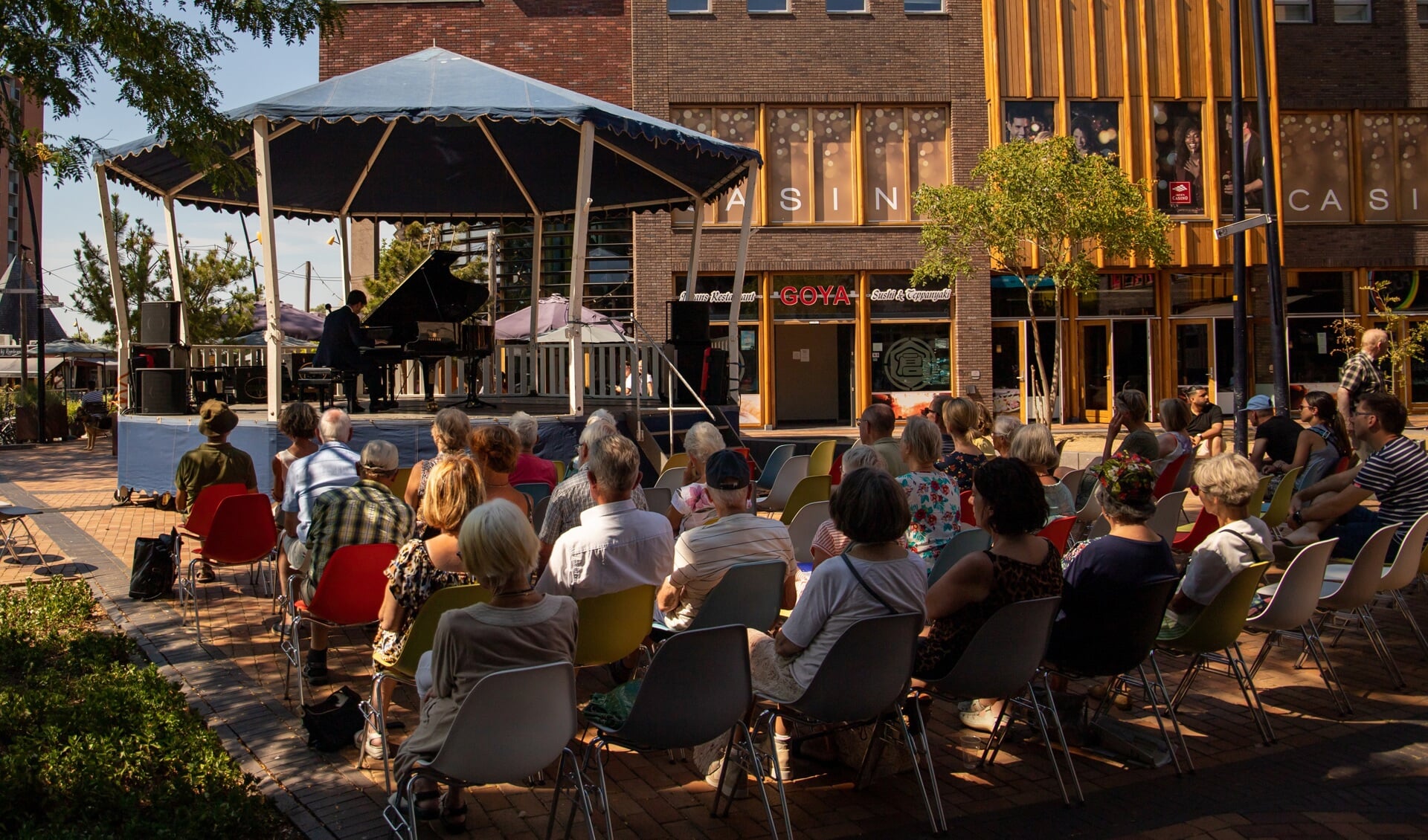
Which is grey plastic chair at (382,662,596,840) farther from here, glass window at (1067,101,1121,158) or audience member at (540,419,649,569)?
glass window at (1067,101,1121,158)

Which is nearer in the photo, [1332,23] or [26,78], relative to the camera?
[26,78]

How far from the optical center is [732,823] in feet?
13.5

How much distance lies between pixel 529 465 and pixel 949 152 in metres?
19.6

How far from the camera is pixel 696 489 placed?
619 cm

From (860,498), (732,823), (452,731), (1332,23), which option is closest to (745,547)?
(860,498)

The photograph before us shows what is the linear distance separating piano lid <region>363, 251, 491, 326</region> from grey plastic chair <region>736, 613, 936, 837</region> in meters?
10.5

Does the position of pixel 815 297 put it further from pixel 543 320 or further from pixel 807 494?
pixel 807 494

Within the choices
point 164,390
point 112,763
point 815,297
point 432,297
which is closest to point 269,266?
point 432,297

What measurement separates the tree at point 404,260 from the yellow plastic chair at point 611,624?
22569 mm

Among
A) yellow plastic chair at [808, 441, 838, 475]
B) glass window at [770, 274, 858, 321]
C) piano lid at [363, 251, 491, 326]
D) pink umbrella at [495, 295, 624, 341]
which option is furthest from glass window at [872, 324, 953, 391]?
yellow plastic chair at [808, 441, 838, 475]

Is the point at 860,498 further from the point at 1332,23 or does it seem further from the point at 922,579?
the point at 1332,23

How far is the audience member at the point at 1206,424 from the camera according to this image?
1097cm

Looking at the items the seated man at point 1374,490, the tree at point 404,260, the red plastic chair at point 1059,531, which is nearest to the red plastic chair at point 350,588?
the red plastic chair at point 1059,531

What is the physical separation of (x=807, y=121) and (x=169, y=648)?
20444mm
